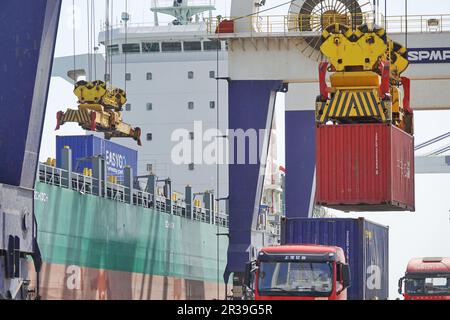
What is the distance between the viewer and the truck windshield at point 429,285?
86.1ft

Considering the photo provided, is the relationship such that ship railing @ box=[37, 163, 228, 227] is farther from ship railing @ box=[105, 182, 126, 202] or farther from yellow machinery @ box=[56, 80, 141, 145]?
yellow machinery @ box=[56, 80, 141, 145]

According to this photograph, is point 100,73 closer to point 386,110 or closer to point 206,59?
point 206,59

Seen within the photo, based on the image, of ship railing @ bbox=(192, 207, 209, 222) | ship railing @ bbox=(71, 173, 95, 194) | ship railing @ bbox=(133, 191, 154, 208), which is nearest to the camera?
ship railing @ bbox=(71, 173, 95, 194)

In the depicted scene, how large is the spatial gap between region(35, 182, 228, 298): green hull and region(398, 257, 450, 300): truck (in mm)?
9689

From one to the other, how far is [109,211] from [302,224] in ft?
45.2

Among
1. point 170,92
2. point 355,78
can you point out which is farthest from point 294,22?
point 170,92

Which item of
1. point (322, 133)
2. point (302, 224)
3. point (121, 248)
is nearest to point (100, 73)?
point (121, 248)

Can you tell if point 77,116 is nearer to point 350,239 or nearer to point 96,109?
point 96,109

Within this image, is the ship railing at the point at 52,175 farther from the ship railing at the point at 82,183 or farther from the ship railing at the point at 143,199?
the ship railing at the point at 143,199

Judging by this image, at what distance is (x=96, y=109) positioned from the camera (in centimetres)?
3591

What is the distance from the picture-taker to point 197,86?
53812 mm

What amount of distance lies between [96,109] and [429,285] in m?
13.6

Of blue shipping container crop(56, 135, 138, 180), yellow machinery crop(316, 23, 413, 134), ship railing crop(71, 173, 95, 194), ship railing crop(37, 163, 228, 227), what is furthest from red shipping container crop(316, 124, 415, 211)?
blue shipping container crop(56, 135, 138, 180)

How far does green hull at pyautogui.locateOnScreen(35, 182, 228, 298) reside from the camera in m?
31.7
